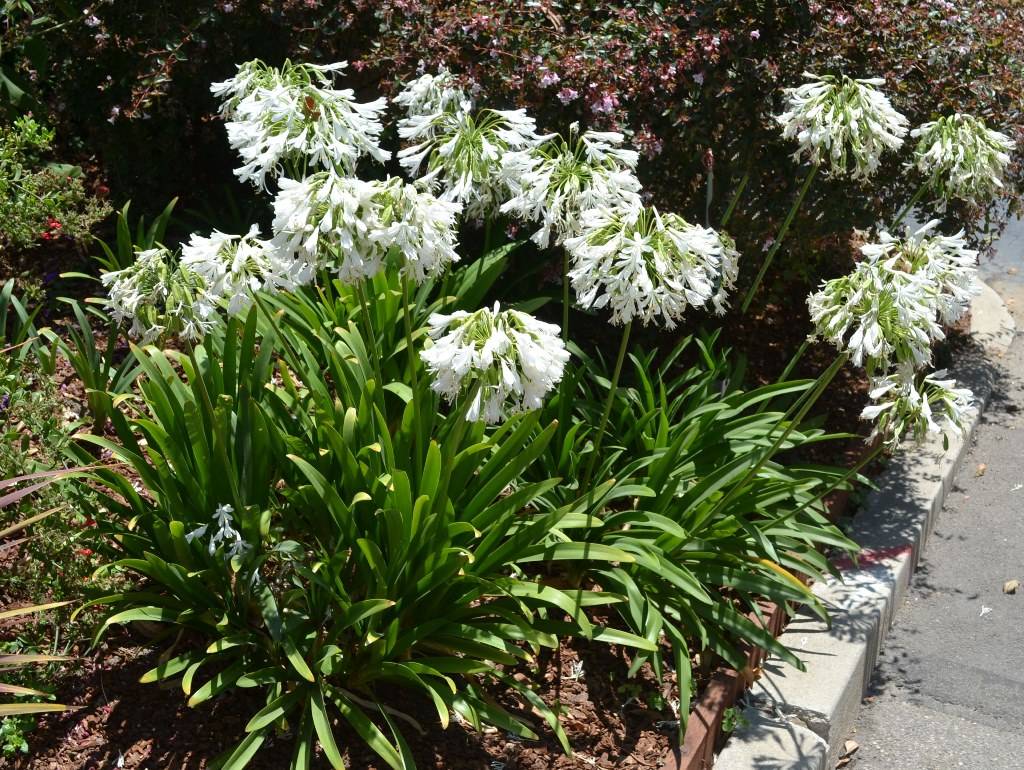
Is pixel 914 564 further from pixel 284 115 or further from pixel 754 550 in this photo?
pixel 284 115

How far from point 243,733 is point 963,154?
3139mm

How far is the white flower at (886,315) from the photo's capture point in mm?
3232

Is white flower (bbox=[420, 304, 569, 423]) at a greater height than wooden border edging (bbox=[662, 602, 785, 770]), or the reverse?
white flower (bbox=[420, 304, 569, 423])

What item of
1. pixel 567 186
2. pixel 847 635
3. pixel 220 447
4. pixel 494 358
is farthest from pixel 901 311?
pixel 220 447

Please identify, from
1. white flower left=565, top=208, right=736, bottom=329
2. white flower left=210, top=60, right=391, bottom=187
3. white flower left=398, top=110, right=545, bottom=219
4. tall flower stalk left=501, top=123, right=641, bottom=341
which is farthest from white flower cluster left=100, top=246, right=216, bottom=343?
white flower left=565, top=208, right=736, bottom=329

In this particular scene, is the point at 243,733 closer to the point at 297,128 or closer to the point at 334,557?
the point at 334,557

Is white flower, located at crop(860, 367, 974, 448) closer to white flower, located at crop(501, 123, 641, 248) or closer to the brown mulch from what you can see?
white flower, located at crop(501, 123, 641, 248)

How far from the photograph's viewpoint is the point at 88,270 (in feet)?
19.1

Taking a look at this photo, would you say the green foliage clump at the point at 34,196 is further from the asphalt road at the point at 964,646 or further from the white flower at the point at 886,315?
the asphalt road at the point at 964,646

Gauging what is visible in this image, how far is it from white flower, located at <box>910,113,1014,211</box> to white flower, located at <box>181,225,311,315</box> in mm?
2292

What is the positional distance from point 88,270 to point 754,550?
3691 millimetres

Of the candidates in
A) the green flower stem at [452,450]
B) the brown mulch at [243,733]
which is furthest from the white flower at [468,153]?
the brown mulch at [243,733]

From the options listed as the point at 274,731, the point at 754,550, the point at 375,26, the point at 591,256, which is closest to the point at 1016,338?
the point at 754,550

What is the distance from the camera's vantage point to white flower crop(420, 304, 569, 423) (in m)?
2.86
